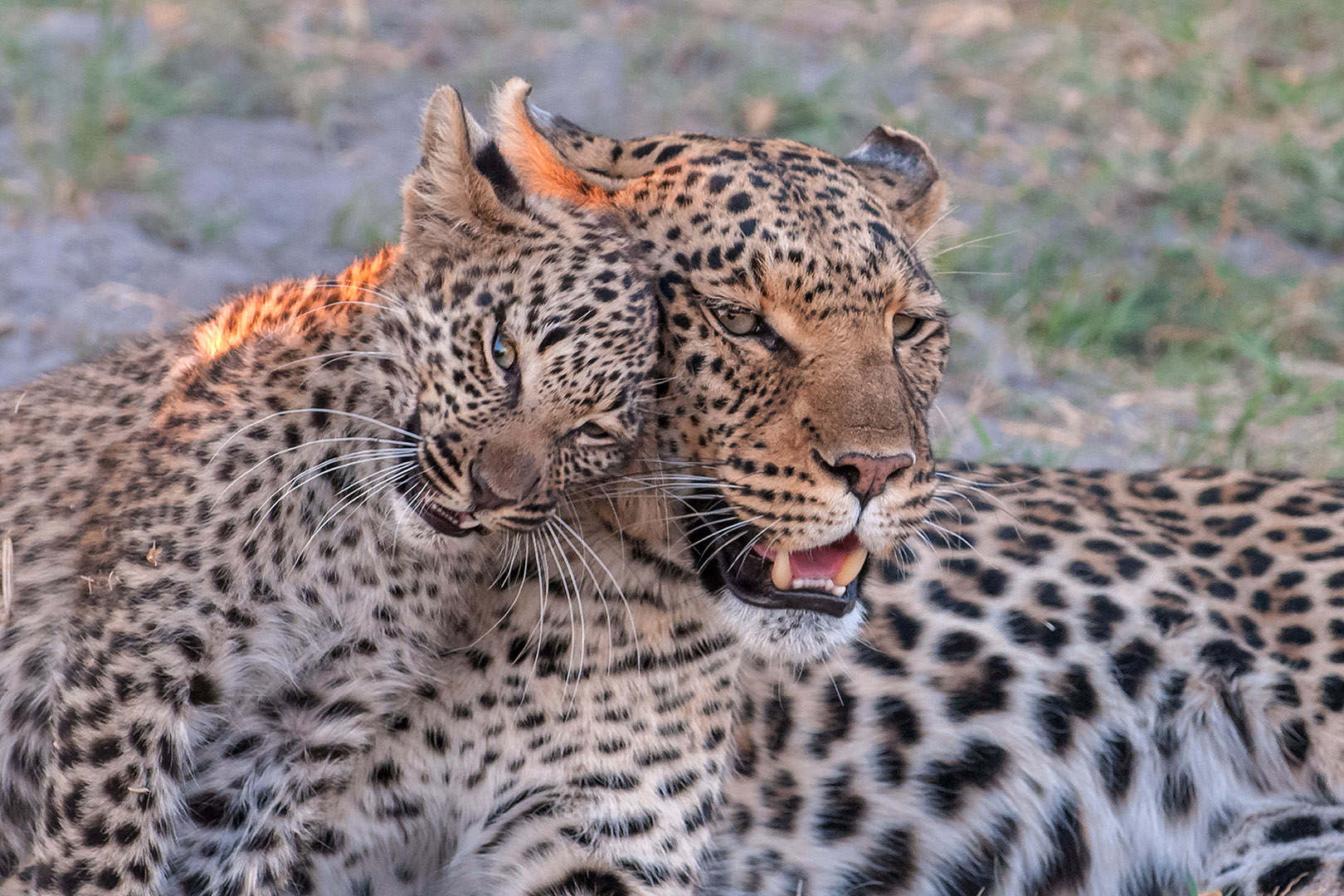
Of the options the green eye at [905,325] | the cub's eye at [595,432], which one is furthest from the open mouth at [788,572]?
the green eye at [905,325]

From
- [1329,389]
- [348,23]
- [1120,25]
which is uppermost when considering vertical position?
[1120,25]

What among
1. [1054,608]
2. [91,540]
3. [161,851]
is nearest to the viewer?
[161,851]

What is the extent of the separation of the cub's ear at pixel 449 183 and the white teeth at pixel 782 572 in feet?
3.19

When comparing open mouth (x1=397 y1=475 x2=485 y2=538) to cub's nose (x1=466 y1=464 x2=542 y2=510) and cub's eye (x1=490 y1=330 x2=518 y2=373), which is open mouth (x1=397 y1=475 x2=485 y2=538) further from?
cub's eye (x1=490 y1=330 x2=518 y2=373)

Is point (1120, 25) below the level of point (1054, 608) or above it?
above

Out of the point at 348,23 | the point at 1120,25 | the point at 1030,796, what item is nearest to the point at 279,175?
the point at 348,23

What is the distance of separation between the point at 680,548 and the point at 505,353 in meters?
0.68

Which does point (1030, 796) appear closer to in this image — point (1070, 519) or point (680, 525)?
point (1070, 519)

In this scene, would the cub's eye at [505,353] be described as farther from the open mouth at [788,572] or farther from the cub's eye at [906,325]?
the cub's eye at [906,325]

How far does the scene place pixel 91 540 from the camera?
3779 mm

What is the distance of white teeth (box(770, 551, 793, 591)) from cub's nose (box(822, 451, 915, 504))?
255 millimetres

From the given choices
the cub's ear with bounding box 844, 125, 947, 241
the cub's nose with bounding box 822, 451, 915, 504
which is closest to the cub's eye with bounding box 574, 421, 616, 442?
the cub's nose with bounding box 822, 451, 915, 504

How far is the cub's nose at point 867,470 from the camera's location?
3.45m

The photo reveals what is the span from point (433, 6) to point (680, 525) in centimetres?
715
